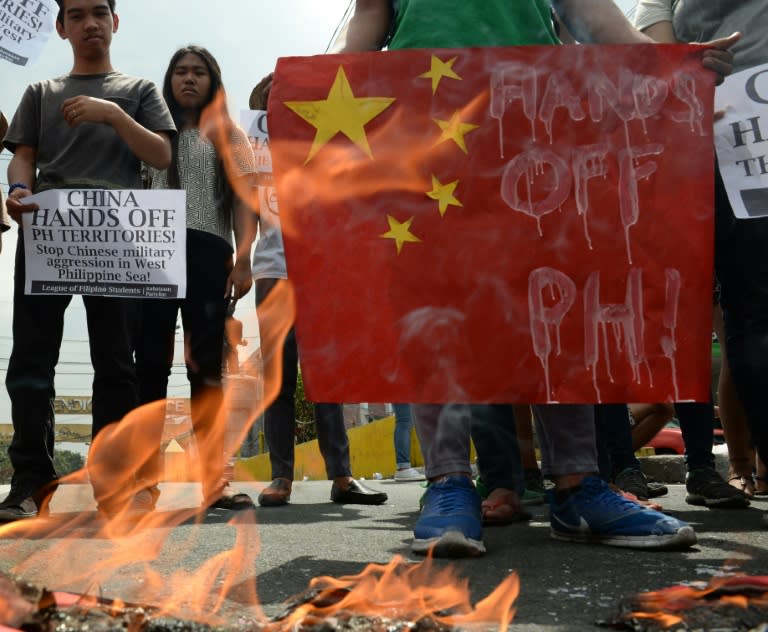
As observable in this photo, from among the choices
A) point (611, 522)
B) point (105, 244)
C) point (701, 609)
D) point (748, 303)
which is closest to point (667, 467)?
point (748, 303)

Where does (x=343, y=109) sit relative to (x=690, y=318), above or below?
above

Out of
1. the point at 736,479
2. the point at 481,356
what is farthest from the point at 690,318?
the point at 736,479

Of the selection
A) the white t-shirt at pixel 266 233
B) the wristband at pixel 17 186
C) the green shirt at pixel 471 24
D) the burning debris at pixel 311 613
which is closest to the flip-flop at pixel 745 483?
the white t-shirt at pixel 266 233

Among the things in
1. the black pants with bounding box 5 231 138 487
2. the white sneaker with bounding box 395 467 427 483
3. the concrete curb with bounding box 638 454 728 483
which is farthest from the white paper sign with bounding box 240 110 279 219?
the white sneaker with bounding box 395 467 427 483

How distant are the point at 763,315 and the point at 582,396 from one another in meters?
0.68

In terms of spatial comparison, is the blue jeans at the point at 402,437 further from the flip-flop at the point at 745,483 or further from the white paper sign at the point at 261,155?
the flip-flop at the point at 745,483

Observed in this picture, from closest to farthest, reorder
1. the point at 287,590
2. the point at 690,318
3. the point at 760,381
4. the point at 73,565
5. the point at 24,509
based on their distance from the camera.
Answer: the point at 287,590 < the point at 73,565 < the point at 690,318 < the point at 760,381 < the point at 24,509

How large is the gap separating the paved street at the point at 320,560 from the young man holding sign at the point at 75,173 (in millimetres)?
358

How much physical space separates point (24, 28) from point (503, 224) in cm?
241

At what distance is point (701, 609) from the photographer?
1.50 metres

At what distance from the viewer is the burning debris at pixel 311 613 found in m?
1.44

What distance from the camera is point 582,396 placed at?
2.44 m

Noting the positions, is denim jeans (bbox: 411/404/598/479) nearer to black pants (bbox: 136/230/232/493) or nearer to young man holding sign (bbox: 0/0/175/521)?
young man holding sign (bbox: 0/0/175/521)

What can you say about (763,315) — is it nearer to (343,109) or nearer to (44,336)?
(343,109)
